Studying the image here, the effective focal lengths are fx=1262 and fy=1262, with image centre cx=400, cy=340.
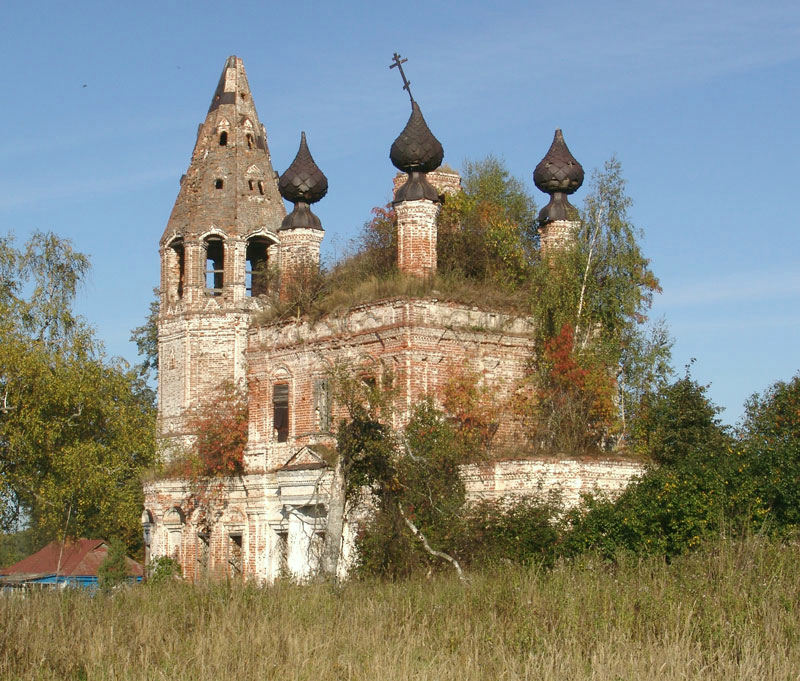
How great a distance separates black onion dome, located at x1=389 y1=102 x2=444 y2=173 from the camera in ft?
76.4

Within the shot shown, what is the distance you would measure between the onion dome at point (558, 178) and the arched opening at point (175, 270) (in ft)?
28.4

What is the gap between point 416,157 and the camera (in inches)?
917

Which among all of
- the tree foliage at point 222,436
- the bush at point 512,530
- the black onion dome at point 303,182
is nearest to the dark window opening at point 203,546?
the tree foliage at point 222,436

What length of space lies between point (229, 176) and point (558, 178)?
8.01 metres

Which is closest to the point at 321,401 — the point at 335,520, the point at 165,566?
the point at 335,520

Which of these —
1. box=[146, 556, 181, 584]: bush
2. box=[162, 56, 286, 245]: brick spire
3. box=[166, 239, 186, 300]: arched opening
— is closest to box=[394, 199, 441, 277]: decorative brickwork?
box=[162, 56, 286, 245]: brick spire

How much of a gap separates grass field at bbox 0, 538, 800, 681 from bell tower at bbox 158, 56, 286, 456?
527 inches

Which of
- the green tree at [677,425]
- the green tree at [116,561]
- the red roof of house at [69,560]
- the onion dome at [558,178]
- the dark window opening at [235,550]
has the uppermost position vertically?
the onion dome at [558,178]

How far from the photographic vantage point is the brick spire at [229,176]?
93.5 ft

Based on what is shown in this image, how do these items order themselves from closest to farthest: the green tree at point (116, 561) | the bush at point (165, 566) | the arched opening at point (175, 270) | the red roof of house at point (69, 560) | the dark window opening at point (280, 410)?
the dark window opening at point (280, 410) < the bush at point (165, 566) < the arched opening at point (175, 270) < the green tree at point (116, 561) < the red roof of house at point (69, 560)

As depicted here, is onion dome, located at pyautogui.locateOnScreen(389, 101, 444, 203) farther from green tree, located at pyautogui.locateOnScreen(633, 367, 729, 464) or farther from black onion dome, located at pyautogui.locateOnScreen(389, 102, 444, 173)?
green tree, located at pyautogui.locateOnScreen(633, 367, 729, 464)

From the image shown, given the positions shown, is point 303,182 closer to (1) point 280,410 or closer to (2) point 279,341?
(2) point 279,341

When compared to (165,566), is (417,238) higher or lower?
higher

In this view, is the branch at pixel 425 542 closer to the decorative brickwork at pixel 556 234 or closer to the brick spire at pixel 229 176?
the decorative brickwork at pixel 556 234
